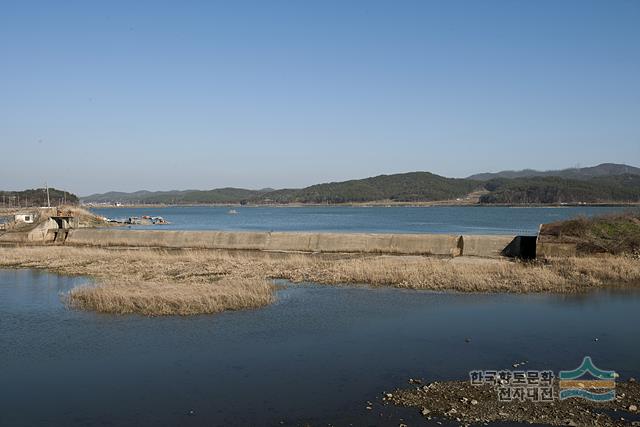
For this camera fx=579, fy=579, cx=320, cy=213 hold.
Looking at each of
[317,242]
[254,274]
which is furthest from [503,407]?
[317,242]

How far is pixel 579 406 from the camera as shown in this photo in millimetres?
9625

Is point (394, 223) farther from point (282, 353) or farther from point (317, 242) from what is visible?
point (282, 353)

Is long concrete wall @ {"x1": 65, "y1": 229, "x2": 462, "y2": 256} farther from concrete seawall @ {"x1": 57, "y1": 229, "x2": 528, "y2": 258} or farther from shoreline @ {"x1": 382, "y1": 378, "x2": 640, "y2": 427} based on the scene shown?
shoreline @ {"x1": 382, "y1": 378, "x2": 640, "y2": 427}

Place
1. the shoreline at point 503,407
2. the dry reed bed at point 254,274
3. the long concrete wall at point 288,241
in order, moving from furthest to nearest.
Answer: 1. the long concrete wall at point 288,241
2. the dry reed bed at point 254,274
3. the shoreline at point 503,407

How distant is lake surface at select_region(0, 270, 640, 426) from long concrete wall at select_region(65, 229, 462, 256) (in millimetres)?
9878

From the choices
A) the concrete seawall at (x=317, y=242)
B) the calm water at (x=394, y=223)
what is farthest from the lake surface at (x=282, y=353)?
the calm water at (x=394, y=223)

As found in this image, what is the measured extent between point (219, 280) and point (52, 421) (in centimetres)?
1261

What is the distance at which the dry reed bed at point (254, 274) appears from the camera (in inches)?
711

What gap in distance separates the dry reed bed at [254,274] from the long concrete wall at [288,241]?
1.43 m

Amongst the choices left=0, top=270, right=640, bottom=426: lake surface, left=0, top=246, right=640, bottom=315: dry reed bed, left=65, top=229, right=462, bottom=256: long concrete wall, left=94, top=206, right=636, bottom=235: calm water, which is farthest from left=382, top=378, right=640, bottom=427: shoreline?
left=94, top=206, right=636, bottom=235: calm water

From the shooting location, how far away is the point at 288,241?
3247 centimetres

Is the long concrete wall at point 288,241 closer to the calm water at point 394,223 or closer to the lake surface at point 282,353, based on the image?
the lake surface at point 282,353

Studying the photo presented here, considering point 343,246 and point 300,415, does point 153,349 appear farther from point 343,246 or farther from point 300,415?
point 343,246

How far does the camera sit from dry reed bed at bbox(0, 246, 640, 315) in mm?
18047
